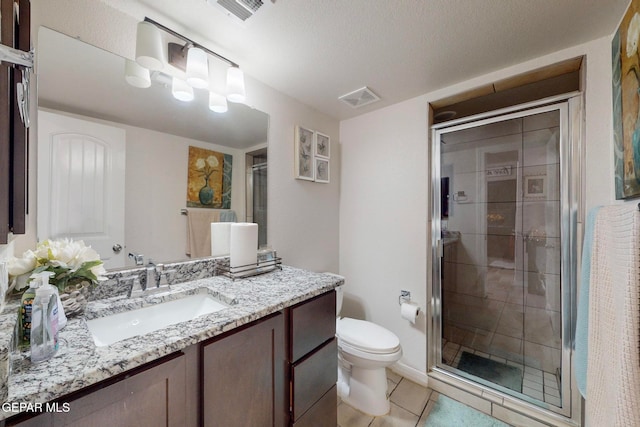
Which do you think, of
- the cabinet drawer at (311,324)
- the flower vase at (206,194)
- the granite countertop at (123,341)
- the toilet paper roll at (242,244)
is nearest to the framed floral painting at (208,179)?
the flower vase at (206,194)

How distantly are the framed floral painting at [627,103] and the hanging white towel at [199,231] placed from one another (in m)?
1.94

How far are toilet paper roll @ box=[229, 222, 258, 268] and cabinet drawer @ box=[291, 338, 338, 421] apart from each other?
1.98 feet

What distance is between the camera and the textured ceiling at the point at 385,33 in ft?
3.58

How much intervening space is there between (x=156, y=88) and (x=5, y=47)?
72 cm

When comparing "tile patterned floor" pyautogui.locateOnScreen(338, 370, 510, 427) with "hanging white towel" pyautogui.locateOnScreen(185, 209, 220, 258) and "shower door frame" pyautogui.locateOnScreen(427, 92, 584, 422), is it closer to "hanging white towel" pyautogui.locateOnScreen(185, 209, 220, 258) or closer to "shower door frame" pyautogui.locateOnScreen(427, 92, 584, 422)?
"shower door frame" pyautogui.locateOnScreen(427, 92, 584, 422)

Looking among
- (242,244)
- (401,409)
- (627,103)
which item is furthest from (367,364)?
(627,103)

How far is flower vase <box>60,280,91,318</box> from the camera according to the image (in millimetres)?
812

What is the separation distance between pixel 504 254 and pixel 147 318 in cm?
226

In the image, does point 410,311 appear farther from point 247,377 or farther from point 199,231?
point 199,231

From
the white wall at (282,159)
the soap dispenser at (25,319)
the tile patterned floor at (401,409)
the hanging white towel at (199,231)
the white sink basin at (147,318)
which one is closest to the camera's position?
the soap dispenser at (25,319)

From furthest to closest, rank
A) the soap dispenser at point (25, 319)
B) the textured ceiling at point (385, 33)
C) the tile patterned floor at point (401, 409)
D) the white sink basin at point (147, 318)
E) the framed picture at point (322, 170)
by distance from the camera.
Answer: the framed picture at point (322, 170)
the tile patterned floor at point (401, 409)
the textured ceiling at point (385, 33)
the white sink basin at point (147, 318)
the soap dispenser at point (25, 319)

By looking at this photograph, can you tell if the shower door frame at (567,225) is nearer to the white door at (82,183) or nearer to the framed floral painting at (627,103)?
the framed floral painting at (627,103)

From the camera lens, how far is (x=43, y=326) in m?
0.60

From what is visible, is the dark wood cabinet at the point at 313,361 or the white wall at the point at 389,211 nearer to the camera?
the dark wood cabinet at the point at 313,361
